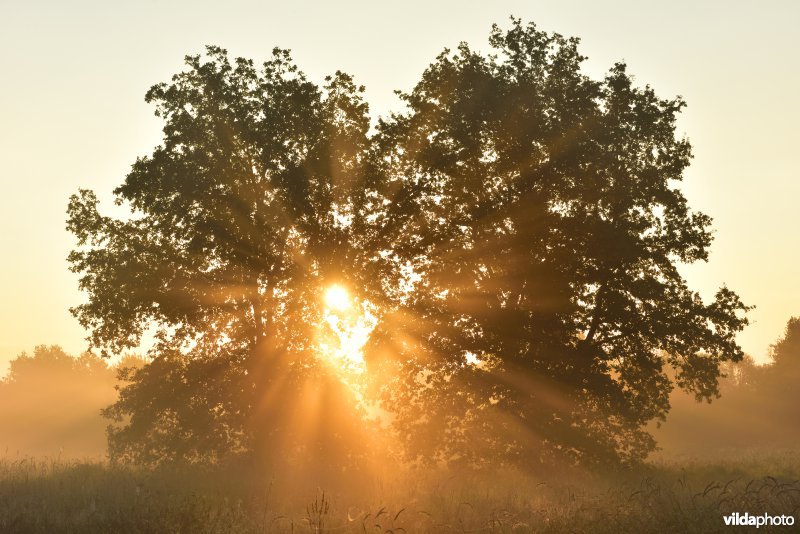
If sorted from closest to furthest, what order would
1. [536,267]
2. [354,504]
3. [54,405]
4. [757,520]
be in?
[757,520]
[354,504]
[536,267]
[54,405]

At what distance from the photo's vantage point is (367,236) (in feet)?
76.0

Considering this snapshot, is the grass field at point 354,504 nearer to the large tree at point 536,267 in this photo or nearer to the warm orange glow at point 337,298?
the large tree at point 536,267

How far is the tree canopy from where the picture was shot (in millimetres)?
21438

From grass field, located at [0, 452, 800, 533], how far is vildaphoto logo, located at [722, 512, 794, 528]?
150mm

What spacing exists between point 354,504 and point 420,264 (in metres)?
9.78

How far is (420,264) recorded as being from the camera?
74.7 feet

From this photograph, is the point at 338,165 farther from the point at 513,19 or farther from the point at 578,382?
the point at 578,382

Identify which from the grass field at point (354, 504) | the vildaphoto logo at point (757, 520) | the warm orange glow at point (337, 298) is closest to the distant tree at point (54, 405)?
the grass field at point (354, 504)

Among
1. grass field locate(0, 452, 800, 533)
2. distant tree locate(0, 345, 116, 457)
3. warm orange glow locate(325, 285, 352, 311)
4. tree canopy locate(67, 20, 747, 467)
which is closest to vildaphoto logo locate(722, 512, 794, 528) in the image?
grass field locate(0, 452, 800, 533)

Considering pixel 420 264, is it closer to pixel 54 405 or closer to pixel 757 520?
pixel 757 520

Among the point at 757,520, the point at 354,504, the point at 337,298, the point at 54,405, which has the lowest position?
the point at 757,520

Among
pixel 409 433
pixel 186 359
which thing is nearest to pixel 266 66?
pixel 186 359

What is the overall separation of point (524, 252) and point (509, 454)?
6598 mm

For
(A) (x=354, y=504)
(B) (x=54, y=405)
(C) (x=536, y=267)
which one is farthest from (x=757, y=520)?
(B) (x=54, y=405)
